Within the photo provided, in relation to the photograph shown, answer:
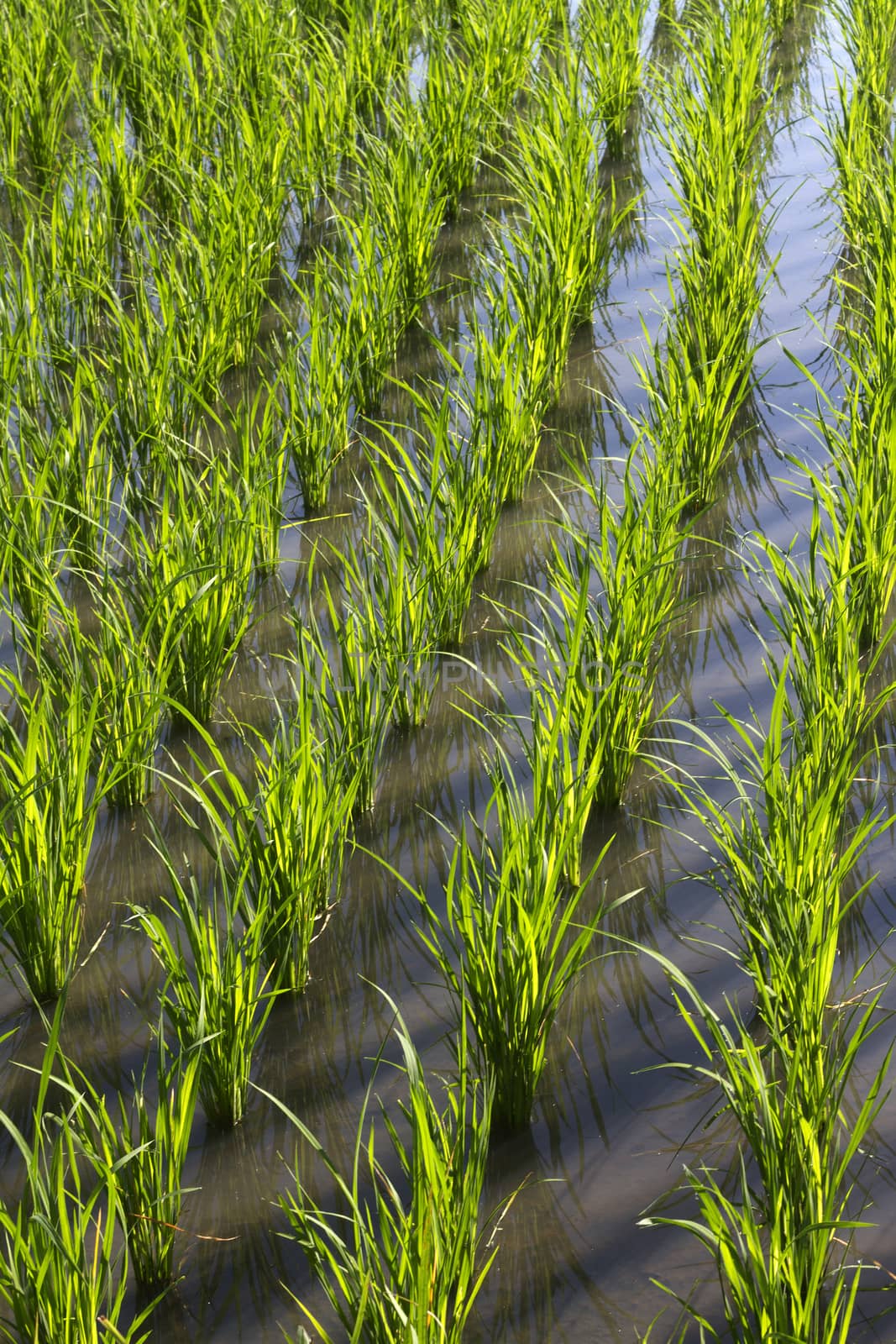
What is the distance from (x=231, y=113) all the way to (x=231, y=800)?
2.64 metres

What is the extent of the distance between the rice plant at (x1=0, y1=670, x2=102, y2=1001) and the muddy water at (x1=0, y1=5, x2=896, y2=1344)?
64 mm

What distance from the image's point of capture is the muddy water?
4.86ft

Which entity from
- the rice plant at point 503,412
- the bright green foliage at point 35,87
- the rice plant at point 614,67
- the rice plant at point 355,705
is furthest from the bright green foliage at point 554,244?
the bright green foliage at point 35,87

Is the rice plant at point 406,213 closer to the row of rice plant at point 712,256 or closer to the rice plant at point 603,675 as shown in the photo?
the row of rice plant at point 712,256

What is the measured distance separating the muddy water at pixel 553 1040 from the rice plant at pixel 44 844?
6 centimetres

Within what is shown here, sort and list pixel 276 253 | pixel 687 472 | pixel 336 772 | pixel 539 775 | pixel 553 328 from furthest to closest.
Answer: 1. pixel 276 253
2. pixel 553 328
3. pixel 687 472
4. pixel 336 772
5. pixel 539 775

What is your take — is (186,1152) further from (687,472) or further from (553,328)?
(553,328)

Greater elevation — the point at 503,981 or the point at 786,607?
the point at 786,607

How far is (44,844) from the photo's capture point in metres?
1.79

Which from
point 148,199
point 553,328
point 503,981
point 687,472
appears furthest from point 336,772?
point 148,199

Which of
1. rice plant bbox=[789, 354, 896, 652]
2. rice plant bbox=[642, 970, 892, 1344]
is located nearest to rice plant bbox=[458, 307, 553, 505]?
rice plant bbox=[789, 354, 896, 652]

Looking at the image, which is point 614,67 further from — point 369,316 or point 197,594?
point 197,594

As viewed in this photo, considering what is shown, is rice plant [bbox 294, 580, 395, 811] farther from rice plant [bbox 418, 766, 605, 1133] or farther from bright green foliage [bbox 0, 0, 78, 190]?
bright green foliage [bbox 0, 0, 78, 190]

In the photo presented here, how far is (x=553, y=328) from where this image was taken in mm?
2910
